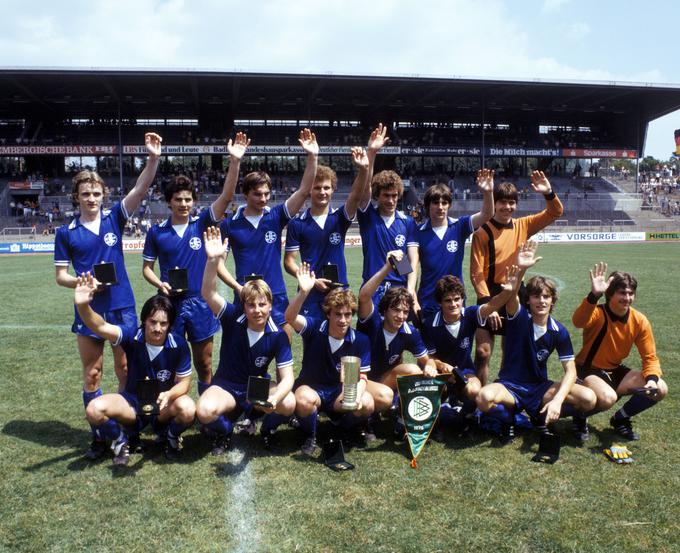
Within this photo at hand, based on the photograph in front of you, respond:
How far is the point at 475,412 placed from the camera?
4277mm

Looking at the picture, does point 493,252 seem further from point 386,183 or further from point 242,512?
point 242,512

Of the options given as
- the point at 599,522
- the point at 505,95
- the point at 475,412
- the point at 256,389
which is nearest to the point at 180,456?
the point at 256,389

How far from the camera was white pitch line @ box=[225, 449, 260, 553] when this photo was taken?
2.74m

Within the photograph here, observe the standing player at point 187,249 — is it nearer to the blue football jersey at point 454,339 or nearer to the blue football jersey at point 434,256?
the blue football jersey at point 434,256

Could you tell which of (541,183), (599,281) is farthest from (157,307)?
(541,183)

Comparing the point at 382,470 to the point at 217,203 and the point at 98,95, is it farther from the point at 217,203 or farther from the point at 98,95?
the point at 98,95

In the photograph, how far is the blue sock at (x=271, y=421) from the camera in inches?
153

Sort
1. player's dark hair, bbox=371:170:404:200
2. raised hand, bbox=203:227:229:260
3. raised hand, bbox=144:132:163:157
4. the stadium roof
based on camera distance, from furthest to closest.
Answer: the stadium roof, player's dark hair, bbox=371:170:404:200, raised hand, bbox=144:132:163:157, raised hand, bbox=203:227:229:260

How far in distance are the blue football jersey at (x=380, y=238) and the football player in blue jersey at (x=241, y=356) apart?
3.45 feet

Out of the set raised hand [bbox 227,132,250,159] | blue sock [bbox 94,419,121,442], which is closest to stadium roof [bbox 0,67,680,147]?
raised hand [bbox 227,132,250,159]

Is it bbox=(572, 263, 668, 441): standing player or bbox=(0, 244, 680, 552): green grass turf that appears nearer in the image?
bbox=(0, 244, 680, 552): green grass turf

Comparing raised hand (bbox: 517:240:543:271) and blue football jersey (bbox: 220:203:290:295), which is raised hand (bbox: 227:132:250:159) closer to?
blue football jersey (bbox: 220:203:290:295)

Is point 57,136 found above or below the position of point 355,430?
above

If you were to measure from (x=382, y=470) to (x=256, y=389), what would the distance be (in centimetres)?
100
